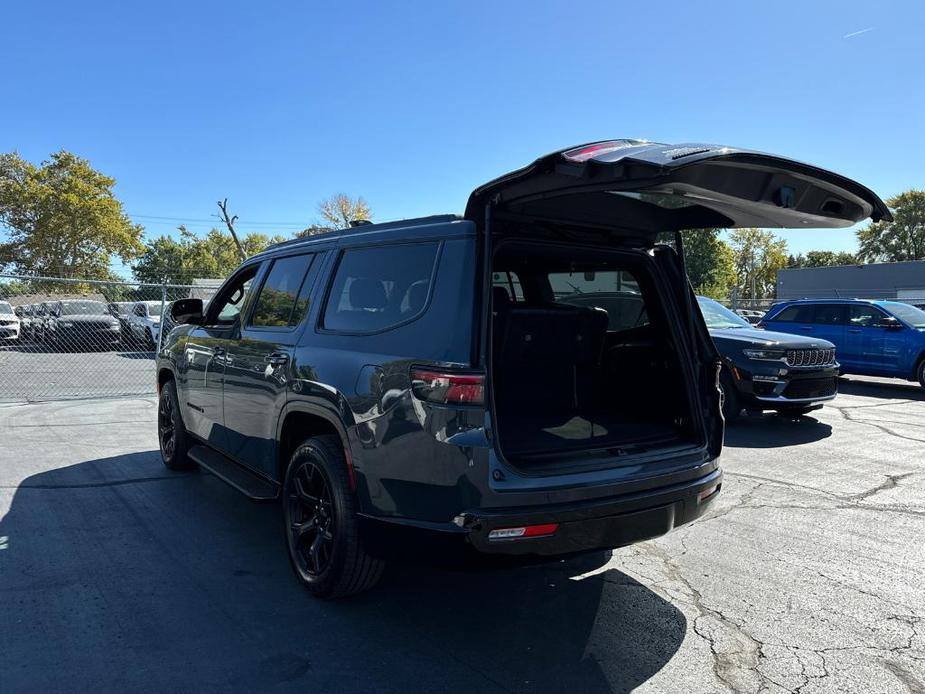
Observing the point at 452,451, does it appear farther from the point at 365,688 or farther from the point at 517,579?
the point at 517,579

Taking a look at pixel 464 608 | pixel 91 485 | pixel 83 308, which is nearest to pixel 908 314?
pixel 464 608

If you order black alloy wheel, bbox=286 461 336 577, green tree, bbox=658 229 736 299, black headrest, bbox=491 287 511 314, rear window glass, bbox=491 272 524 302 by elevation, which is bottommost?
black alloy wheel, bbox=286 461 336 577

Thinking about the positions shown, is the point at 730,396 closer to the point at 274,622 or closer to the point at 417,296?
the point at 417,296

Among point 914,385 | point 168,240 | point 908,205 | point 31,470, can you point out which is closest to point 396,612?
point 31,470

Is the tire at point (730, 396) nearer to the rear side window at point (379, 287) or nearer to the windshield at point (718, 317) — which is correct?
the windshield at point (718, 317)

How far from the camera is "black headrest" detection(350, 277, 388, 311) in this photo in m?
3.32

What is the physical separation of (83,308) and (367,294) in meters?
11.7

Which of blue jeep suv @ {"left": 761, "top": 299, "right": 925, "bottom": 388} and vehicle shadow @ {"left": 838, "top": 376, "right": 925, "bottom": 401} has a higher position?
blue jeep suv @ {"left": 761, "top": 299, "right": 925, "bottom": 388}

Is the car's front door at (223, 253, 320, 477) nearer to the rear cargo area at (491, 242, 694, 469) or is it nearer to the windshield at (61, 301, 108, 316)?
the rear cargo area at (491, 242, 694, 469)

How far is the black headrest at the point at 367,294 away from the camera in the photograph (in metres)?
3.32

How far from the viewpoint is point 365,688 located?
2676 millimetres

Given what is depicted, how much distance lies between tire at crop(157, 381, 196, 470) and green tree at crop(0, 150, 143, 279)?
133 ft

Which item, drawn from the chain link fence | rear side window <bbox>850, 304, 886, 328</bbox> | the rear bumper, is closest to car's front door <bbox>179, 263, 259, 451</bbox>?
the rear bumper

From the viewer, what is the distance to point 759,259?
70625 mm
